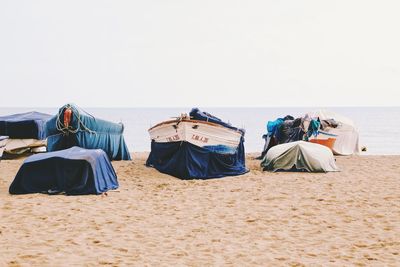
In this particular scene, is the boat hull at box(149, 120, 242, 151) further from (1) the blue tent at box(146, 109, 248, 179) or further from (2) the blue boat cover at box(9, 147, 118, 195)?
(2) the blue boat cover at box(9, 147, 118, 195)

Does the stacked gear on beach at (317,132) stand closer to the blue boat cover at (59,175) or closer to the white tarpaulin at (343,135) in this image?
the white tarpaulin at (343,135)

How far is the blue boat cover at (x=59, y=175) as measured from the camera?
11758mm

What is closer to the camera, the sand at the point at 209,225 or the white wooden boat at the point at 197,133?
the sand at the point at 209,225

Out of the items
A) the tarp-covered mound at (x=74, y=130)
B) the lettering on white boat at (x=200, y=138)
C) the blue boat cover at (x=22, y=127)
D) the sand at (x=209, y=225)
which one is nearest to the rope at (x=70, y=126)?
the tarp-covered mound at (x=74, y=130)

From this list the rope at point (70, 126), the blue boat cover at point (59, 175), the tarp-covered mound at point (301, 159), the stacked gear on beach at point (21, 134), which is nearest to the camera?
the blue boat cover at point (59, 175)

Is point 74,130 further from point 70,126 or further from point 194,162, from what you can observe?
point 194,162

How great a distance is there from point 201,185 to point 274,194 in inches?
113

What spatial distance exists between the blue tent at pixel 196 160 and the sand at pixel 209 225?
1.69m

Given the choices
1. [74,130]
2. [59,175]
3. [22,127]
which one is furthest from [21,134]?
[59,175]

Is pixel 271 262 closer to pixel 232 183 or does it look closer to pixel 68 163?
pixel 68 163

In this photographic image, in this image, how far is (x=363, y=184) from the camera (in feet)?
45.2

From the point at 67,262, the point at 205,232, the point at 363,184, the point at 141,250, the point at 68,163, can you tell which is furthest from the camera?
the point at 363,184

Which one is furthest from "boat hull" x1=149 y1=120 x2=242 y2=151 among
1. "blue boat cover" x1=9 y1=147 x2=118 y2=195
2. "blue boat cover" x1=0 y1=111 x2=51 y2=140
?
"blue boat cover" x1=0 y1=111 x2=51 y2=140

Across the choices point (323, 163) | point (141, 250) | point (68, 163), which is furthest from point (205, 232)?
point (323, 163)
